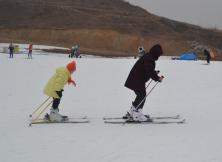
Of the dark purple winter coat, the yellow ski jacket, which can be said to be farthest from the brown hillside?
the dark purple winter coat

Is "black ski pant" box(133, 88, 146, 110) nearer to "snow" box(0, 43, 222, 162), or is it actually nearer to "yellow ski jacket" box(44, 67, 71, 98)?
"snow" box(0, 43, 222, 162)

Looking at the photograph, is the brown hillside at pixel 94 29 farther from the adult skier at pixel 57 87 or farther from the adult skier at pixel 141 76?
the adult skier at pixel 141 76

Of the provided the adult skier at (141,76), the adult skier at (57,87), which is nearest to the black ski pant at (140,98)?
the adult skier at (141,76)

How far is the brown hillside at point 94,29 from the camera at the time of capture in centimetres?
7744

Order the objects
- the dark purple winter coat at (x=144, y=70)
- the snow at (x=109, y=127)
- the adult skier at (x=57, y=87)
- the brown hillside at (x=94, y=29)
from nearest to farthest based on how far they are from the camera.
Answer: the snow at (x=109, y=127) < the dark purple winter coat at (x=144, y=70) < the adult skier at (x=57, y=87) < the brown hillside at (x=94, y=29)

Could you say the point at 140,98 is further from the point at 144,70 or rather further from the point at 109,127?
the point at 109,127

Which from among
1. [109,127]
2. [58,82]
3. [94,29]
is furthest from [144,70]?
[94,29]

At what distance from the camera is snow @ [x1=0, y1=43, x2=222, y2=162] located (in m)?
8.28

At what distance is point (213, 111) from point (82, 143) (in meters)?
4.98

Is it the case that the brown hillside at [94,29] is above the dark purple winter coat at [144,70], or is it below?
above

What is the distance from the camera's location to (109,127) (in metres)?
10.6

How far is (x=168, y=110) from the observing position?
43.0 ft

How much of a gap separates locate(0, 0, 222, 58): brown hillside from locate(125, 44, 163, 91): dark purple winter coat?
59.5 meters

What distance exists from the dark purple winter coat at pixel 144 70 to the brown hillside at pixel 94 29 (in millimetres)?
59505
